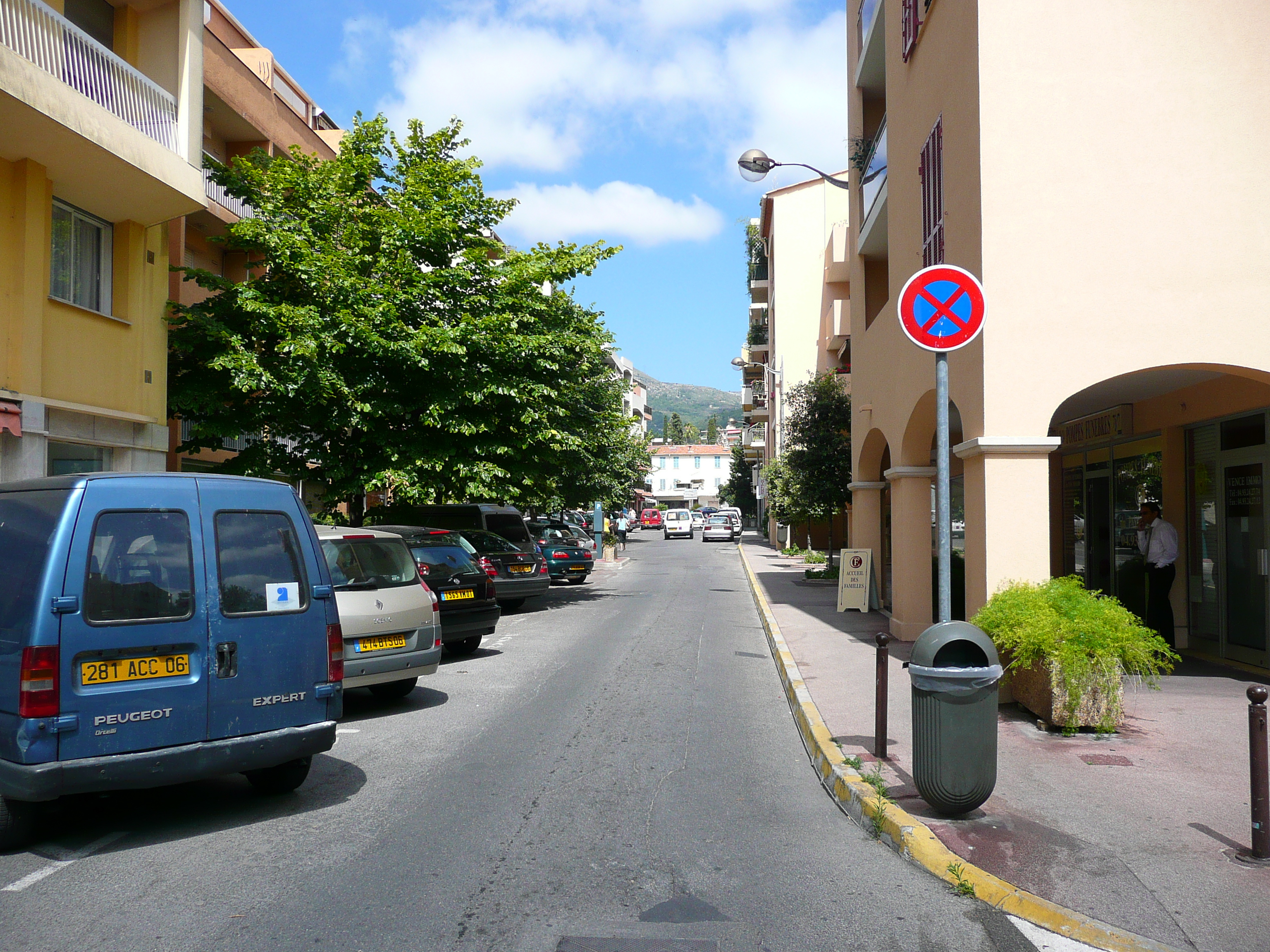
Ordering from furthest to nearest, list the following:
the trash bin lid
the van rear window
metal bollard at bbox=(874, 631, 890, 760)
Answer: metal bollard at bbox=(874, 631, 890, 760) < the trash bin lid < the van rear window

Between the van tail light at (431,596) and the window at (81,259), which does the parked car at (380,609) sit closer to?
the van tail light at (431,596)

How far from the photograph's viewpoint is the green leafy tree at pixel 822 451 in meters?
23.5

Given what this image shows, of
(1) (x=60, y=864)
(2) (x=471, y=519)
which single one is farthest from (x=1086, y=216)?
(2) (x=471, y=519)

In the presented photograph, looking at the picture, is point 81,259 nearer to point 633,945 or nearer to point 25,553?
point 25,553

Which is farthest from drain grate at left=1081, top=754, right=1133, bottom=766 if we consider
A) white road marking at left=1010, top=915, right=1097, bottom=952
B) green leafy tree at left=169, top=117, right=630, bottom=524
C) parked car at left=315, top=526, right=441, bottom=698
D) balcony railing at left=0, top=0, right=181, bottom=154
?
balcony railing at left=0, top=0, right=181, bottom=154

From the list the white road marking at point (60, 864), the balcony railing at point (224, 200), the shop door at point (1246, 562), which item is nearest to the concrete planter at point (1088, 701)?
the shop door at point (1246, 562)

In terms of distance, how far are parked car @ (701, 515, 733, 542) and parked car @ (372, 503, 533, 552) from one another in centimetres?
3967

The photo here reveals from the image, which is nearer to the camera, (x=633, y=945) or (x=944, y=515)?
(x=633, y=945)

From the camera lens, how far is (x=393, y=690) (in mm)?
10141

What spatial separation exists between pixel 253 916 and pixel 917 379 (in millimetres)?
9621

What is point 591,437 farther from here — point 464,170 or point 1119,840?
point 1119,840

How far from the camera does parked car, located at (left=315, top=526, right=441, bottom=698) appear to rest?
8.98 meters

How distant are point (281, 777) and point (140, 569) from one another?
1.72 m

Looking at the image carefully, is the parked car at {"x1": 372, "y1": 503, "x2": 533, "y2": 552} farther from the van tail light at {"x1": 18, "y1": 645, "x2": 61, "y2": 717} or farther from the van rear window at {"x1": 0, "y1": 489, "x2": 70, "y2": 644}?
the van tail light at {"x1": 18, "y1": 645, "x2": 61, "y2": 717}
